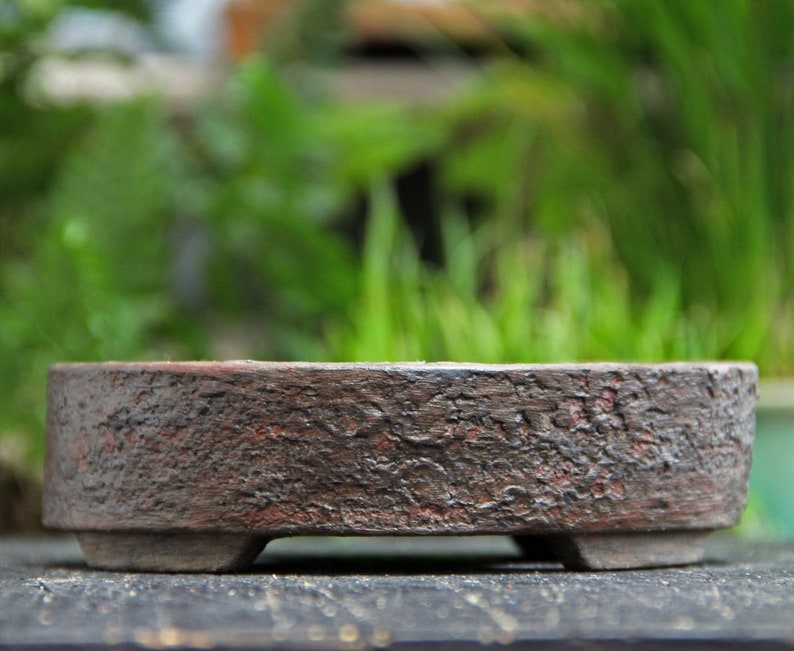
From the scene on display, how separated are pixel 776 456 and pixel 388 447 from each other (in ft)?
4.20

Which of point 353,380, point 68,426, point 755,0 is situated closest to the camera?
point 353,380

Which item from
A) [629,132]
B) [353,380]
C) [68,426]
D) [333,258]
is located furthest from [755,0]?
[68,426]

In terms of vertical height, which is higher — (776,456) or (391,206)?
(391,206)

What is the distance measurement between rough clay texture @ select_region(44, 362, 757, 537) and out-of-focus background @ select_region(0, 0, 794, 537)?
936 mm

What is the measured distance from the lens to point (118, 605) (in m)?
0.97

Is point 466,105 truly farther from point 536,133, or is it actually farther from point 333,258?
point 333,258

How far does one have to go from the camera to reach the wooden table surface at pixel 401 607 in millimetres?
826

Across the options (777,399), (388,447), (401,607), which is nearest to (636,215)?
(777,399)

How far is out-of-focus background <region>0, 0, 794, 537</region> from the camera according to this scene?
2.23 m

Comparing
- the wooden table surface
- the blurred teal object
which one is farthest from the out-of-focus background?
the wooden table surface

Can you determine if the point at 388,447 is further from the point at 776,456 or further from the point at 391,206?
the point at 391,206

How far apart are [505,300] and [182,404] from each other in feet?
4.12

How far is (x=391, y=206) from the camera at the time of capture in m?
2.77

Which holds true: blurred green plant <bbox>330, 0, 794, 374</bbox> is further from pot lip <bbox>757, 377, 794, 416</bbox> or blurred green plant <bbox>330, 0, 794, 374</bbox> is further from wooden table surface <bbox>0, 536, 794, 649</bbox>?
wooden table surface <bbox>0, 536, 794, 649</bbox>
